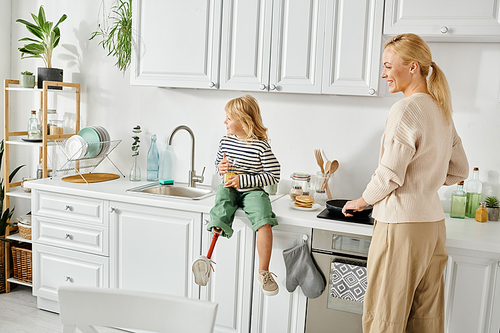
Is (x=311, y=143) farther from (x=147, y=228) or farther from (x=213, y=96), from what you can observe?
(x=147, y=228)

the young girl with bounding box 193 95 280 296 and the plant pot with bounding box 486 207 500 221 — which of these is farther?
the plant pot with bounding box 486 207 500 221

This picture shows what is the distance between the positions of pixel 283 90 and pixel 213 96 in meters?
0.66

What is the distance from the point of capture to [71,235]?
9.32ft

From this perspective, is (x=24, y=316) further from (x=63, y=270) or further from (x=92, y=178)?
(x=92, y=178)

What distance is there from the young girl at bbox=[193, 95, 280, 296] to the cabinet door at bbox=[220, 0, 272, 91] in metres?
0.23

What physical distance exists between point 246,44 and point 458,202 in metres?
1.39

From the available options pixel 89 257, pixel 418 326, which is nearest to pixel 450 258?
pixel 418 326

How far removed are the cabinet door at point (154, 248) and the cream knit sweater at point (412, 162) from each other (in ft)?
3.55

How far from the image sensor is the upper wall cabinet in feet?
7.03

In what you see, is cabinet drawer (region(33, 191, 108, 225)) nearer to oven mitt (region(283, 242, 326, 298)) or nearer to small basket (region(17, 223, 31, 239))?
small basket (region(17, 223, 31, 239))

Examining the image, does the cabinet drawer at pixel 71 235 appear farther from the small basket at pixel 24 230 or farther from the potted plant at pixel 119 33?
the potted plant at pixel 119 33

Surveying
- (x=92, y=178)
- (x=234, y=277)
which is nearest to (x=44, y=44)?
(x=92, y=178)

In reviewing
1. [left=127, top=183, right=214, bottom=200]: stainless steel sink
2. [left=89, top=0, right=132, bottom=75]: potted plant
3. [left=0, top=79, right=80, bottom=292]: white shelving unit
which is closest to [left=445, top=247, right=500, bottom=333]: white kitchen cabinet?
[left=127, top=183, right=214, bottom=200]: stainless steel sink

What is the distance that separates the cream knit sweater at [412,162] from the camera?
172 cm
